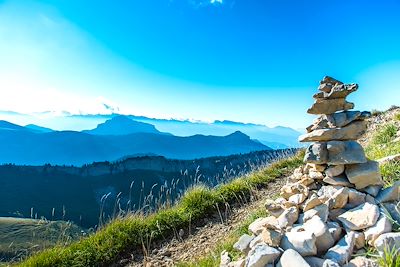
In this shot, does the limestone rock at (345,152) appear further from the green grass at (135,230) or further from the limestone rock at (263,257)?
the green grass at (135,230)

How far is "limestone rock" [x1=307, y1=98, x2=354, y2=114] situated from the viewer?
6508 millimetres

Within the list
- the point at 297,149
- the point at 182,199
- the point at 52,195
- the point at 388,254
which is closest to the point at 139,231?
the point at 182,199

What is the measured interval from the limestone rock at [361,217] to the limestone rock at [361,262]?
0.60 meters

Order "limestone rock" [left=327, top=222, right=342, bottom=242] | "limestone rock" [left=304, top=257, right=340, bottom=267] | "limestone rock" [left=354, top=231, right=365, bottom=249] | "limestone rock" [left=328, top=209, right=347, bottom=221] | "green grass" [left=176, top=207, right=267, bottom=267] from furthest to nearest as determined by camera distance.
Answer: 1. "green grass" [left=176, top=207, right=267, bottom=267]
2. "limestone rock" [left=328, top=209, right=347, bottom=221]
3. "limestone rock" [left=327, top=222, right=342, bottom=242]
4. "limestone rock" [left=354, top=231, right=365, bottom=249]
5. "limestone rock" [left=304, top=257, right=340, bottom=267]

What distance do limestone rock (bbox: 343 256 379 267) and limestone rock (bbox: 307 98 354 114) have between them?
2.80 m

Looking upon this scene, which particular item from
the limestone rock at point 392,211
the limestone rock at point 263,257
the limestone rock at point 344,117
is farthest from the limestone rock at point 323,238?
the limestone rock at point 344,117

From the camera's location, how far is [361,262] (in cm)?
465

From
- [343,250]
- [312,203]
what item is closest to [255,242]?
[312,203]

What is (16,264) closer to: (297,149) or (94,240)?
(94,240)

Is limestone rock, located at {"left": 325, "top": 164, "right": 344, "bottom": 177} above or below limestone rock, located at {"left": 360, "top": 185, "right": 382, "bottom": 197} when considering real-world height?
above

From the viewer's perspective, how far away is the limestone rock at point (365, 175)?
612cm

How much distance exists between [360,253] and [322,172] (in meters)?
2.08

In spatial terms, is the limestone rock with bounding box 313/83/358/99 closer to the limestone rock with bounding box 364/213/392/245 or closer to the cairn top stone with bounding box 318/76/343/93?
the cairn top stone with bounding box 318/76/343/93

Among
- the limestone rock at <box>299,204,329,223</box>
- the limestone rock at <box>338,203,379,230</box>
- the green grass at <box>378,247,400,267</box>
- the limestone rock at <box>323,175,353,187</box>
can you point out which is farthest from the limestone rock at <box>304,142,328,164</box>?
the green grass at <box>378,247,400,267</box>
